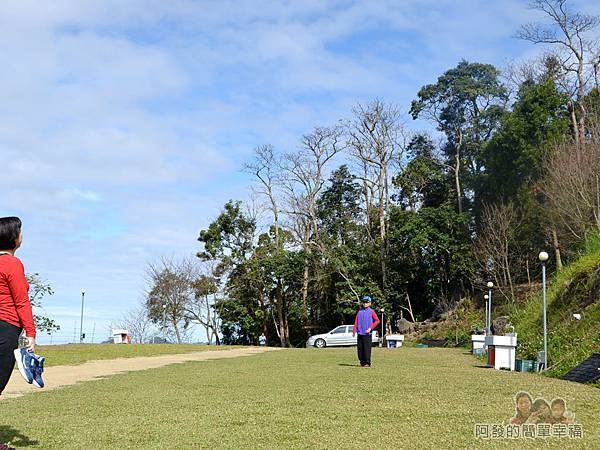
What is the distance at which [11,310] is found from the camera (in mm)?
4500

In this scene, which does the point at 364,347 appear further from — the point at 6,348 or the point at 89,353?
the point at 89,353

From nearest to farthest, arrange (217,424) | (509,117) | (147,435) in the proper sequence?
1. (147,435)
2. (217,424)
3. (509,117)

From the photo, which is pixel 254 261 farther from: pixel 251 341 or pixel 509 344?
pixel 509 344

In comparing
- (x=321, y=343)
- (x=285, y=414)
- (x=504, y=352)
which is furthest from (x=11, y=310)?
(x=321, y=343)

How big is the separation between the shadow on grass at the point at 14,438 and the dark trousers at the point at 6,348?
2.74 ft

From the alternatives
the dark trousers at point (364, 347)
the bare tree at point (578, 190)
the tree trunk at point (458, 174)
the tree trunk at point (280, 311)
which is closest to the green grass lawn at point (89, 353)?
the dark trousers at point (364, 347)

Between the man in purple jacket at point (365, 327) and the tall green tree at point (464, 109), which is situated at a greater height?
the tall green tree at point (464, 109)

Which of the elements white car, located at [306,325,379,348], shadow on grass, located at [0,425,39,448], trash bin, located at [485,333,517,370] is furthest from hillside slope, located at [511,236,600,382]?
white car, located at [306,325,379,348]

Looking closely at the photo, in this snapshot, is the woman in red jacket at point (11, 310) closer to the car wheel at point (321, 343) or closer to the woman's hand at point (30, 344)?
the woman's hand at point (30, 344)

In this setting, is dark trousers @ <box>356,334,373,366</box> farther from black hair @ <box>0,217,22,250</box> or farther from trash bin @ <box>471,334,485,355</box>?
black hair @ <box>0,217,22,250</box>

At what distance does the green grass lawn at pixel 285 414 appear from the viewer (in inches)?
197

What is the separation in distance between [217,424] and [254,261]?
39.4 metres

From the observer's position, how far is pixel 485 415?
593cm

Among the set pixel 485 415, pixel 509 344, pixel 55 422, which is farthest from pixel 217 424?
pixel 509 344
